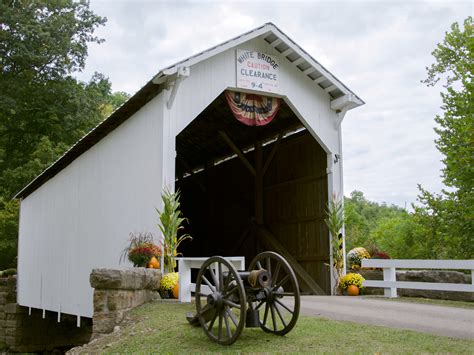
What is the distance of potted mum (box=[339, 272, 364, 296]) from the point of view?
11133 millimetres

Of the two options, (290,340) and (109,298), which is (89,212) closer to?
(109,298)

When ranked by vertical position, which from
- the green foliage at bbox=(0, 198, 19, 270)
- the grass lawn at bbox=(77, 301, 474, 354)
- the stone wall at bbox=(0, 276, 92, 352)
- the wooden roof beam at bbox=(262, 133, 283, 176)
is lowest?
the stone wall at bbox=(0, 276, 92, 352)

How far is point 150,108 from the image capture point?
10.9 metres

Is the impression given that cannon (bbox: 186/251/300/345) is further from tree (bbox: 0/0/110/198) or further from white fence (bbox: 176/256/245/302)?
tree (bbox: 0/0/110/198)

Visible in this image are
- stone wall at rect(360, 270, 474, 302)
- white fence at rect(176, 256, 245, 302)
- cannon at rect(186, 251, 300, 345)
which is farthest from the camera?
stone wall at rect(360, 270, 474, 302)

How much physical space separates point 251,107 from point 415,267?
14.8ft

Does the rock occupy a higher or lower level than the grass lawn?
higher

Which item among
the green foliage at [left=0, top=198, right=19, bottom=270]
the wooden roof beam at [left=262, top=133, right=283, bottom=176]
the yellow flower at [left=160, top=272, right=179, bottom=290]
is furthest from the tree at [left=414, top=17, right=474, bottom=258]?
the green foliage at [left=0, top=198, right=19, bottom=270]

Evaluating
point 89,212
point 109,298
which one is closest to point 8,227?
point 89,212

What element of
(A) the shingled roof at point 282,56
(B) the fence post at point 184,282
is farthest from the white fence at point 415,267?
(A) the shingled roof at point 282,56

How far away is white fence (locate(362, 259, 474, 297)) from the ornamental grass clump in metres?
0.56

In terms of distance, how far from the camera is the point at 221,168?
19.1 meters

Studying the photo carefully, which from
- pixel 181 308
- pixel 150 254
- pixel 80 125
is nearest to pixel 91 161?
pixel 150 254

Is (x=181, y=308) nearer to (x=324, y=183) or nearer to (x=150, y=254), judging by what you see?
(x=150, y=254)
